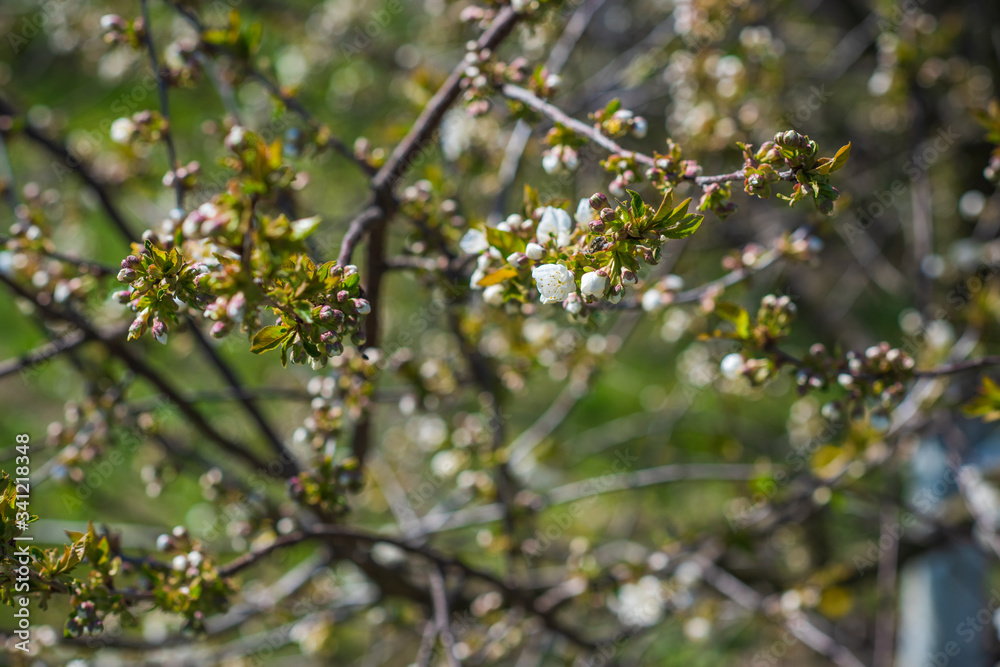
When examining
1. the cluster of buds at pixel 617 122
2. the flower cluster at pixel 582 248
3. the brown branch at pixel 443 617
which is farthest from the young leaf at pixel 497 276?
the brown branch at pixel 443 617

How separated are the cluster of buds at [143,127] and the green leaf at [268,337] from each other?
2.63 feet

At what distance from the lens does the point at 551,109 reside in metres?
1.27

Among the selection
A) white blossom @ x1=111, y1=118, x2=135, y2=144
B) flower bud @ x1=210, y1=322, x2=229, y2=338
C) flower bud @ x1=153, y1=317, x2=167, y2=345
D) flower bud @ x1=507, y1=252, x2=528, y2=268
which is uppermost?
white blossom @ x1=111, y1=118, x2=135, y2=144

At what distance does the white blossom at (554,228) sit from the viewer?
3.73ft

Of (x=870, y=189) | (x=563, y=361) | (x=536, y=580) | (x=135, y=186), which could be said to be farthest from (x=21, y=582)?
(x=870, y=189)

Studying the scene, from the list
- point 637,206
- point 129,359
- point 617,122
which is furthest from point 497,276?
point 129,359

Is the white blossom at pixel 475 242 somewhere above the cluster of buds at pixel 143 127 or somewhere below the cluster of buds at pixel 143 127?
below

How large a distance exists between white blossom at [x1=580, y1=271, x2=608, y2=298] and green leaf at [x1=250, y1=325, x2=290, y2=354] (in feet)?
→ 1.37

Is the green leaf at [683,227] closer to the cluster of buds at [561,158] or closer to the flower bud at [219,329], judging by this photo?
the cluster of buds at [561,158]

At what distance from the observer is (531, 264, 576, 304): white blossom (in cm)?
104

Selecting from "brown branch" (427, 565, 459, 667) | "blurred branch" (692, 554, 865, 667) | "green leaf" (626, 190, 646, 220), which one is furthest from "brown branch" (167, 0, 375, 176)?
"blurred branch" (692, 554, 865, 667)

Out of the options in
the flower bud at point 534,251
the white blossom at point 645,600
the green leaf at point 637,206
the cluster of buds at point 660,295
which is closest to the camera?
the green leaf at point 637,206

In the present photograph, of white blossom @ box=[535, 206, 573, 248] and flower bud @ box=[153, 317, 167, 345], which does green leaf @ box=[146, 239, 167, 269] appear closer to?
flower bud @ box=[153, 317, 167, 345]

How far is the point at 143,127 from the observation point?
60.4 inches
